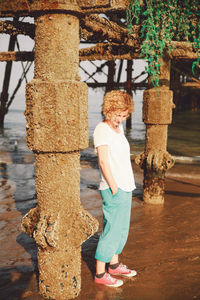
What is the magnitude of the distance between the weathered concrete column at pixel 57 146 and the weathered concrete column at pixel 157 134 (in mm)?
2705

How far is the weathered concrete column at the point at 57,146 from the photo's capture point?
98.8 inches

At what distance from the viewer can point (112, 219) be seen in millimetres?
3105

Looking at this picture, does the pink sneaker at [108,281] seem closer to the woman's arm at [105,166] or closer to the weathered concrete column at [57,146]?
the weathered concrete column at [57,146]

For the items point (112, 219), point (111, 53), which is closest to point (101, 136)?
point (112, 219)

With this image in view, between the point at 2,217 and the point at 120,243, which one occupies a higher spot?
the point at 120,243

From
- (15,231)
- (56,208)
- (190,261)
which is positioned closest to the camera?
(56,208)

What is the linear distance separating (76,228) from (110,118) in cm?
104

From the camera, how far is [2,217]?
4938mm

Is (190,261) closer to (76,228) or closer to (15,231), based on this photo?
(76,228)

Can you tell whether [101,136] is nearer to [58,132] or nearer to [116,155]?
[116,155]

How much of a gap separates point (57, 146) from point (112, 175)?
695 millimetres

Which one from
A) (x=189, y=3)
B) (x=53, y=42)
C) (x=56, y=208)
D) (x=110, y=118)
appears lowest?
(x=56, y=208)

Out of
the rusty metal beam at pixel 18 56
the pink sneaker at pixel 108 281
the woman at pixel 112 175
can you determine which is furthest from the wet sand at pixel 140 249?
the rusty metal beam at pixel 18 56

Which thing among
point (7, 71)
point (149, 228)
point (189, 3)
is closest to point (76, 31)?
point (189, 3)
